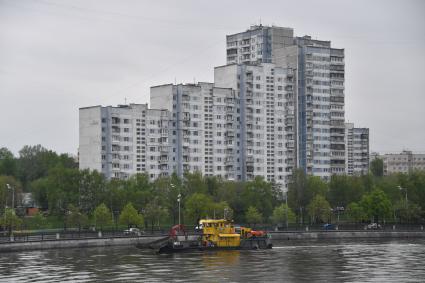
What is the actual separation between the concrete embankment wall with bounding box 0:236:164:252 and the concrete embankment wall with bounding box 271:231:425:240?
25508mm

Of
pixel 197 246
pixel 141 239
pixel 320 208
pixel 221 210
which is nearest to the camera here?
pixel 197 246

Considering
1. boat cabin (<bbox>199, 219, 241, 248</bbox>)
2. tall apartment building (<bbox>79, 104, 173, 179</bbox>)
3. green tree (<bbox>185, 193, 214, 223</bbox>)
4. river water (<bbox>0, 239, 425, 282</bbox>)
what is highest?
tall apartment building (<bbox>79, 104, 173, 179</bbox>)

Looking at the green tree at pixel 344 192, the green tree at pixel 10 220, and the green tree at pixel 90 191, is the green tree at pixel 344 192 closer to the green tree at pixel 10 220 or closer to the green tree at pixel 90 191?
the green tree at pixel 90 191

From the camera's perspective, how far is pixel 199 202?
538ft

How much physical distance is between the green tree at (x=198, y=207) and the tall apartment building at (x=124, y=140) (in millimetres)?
32282

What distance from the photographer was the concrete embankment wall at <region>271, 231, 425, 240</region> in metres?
150

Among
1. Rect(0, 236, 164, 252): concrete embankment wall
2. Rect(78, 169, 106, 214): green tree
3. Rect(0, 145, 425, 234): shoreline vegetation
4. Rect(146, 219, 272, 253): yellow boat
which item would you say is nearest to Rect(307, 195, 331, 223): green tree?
Rect(0, 145, 425, 234): shoreline vegetation

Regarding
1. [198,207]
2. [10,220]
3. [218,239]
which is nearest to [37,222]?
[10,220]

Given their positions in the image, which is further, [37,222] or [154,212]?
[37,222]

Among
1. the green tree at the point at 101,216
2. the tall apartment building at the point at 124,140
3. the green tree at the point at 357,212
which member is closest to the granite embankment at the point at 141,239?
the green tree at the point at 101,216

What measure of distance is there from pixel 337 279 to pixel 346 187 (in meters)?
115

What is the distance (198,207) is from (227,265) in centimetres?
6572

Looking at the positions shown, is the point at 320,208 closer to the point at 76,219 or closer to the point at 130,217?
the point at 130,217

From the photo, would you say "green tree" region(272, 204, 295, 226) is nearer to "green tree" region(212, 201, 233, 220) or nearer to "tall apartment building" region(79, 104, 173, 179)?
"green tree" region(212, 201, 233, 220)
